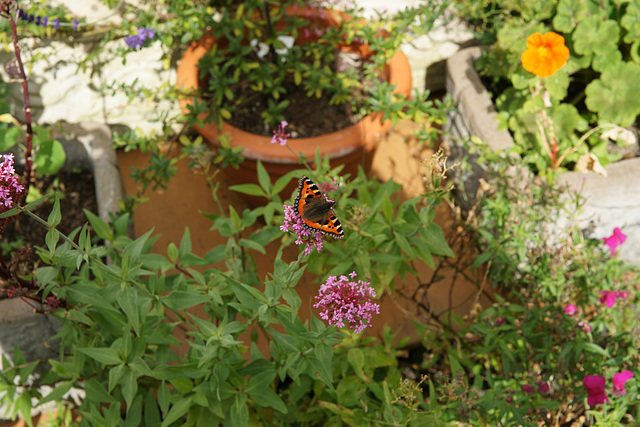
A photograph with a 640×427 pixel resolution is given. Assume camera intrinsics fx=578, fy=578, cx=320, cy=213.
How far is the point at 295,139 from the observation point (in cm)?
228

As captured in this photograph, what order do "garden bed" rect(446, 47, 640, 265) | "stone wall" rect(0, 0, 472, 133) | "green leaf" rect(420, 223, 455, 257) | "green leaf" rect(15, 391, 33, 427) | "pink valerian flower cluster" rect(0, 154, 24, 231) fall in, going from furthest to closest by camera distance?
"stone wall" rect(0, 0, 472, 133), "garden bed" rect(446, 47, 640, 265), "green leaf" rect(15, 391, 33, 427), "green leaf" rect(420, 223, 455, 257), "pink valerian flower cluster" rect(0, 154, 24, 231)

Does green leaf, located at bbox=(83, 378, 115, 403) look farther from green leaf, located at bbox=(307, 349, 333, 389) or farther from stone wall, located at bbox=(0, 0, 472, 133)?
stone wall, located at bbox=(0, 0, 472, 133)

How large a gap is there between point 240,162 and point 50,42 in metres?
1.02

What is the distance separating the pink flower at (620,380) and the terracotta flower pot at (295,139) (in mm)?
1199

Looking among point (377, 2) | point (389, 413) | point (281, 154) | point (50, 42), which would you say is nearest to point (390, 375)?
point (389, 413)

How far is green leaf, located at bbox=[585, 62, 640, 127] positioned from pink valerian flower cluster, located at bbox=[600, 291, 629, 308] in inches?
29.5

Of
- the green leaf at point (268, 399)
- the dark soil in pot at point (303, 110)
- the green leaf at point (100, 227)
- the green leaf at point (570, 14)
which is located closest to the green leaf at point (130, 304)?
the green leaf at point (268, 399)

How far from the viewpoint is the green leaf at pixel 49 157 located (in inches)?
83.5

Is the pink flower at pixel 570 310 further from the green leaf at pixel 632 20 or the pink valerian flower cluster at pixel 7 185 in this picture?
the pink valerian flower cluster at pixel 7 185

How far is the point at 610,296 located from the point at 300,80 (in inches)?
56.1

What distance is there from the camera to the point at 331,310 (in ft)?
3.53

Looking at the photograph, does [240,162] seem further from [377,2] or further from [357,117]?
[377,2]

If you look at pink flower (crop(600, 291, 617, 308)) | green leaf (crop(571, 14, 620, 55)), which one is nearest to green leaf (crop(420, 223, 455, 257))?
pink flower (crop(600, 291, 617, 308))

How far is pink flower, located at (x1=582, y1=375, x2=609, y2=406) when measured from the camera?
1.56 metres
